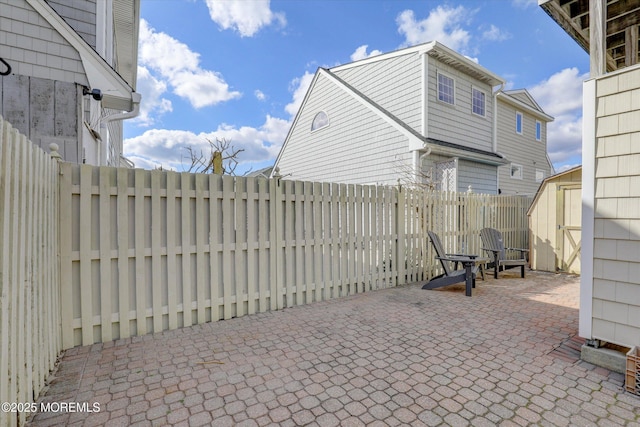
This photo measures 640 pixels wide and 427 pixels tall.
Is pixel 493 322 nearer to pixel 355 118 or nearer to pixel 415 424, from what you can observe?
pixel 415 424

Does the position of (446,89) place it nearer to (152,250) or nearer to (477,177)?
(477,177)

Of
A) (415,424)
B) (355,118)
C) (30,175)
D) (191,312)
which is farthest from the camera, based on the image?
(355,118)

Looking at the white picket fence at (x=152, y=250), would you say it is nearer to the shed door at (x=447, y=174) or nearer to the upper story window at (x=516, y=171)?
the shed door at (x=447, y=174)

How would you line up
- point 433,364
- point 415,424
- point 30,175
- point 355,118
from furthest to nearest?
point 355,118, point 433,364, point 30,175, point 415,424

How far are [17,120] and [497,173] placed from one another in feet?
42.0

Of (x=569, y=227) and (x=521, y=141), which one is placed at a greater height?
(x=521, y=141)

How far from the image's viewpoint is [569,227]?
6699mm

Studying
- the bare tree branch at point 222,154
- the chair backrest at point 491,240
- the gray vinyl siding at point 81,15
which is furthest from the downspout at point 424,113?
the gray vinyl siding at point 81,15

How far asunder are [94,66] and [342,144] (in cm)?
834

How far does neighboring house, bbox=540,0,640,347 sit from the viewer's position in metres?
2.52

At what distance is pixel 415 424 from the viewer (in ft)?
6.24

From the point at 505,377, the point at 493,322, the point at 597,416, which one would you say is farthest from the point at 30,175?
the point at 493,322

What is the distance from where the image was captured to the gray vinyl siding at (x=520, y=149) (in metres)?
12.1

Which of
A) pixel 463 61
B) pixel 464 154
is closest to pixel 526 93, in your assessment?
pixel 463 61
